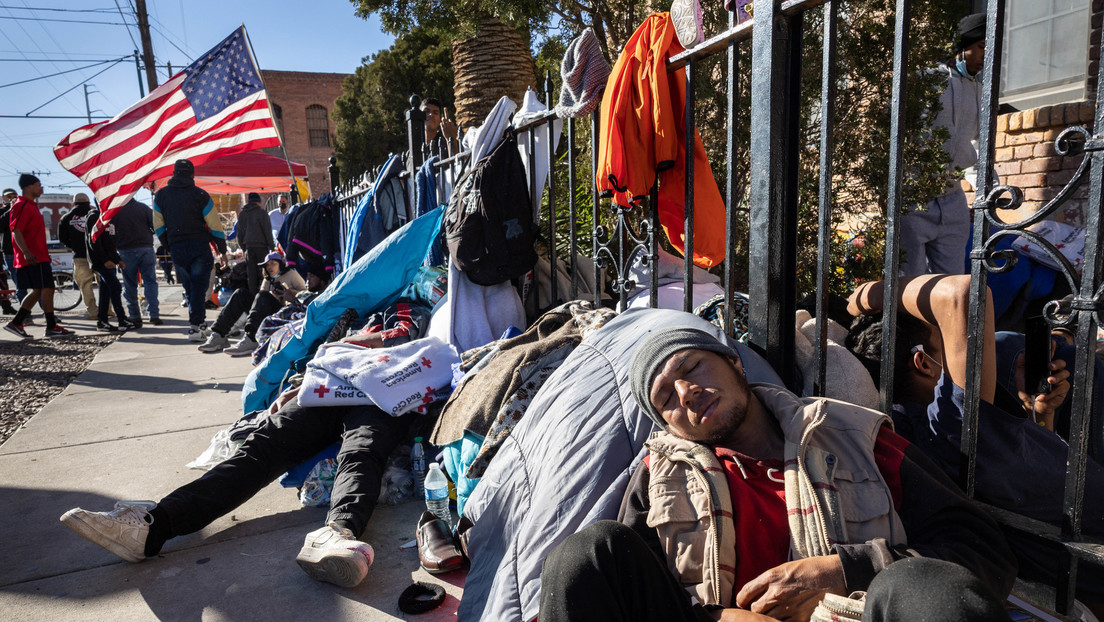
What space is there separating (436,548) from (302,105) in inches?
1557

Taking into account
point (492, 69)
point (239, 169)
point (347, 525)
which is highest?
point (492, 69)

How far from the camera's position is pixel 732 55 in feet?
7.42

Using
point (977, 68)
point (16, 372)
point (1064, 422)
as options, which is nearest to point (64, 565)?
point (1064, 422)

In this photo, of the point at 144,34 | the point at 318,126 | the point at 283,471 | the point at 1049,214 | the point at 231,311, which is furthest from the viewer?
the point at 318,126

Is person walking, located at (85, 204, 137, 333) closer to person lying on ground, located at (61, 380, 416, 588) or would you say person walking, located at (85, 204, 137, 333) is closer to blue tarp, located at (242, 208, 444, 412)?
blue tarp, located at (242, 208, 444, 412)

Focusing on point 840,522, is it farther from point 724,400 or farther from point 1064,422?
point 1064,422

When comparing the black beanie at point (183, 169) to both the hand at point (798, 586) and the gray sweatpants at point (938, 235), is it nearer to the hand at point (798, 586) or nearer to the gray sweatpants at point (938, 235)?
the gray sweatpants at point (938, 235)

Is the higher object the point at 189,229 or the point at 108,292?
the point at 189,229

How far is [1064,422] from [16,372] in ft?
28.7

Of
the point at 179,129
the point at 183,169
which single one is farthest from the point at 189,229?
the point at 179,129

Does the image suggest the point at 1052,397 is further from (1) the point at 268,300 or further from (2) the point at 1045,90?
(1) the point at 268,300

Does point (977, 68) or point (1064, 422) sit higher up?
point (977, 68)

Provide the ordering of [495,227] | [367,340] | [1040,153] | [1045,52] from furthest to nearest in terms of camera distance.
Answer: [1045,52]
[1040,153]
[367,340]
[495,227]

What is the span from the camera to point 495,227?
12.0ft
